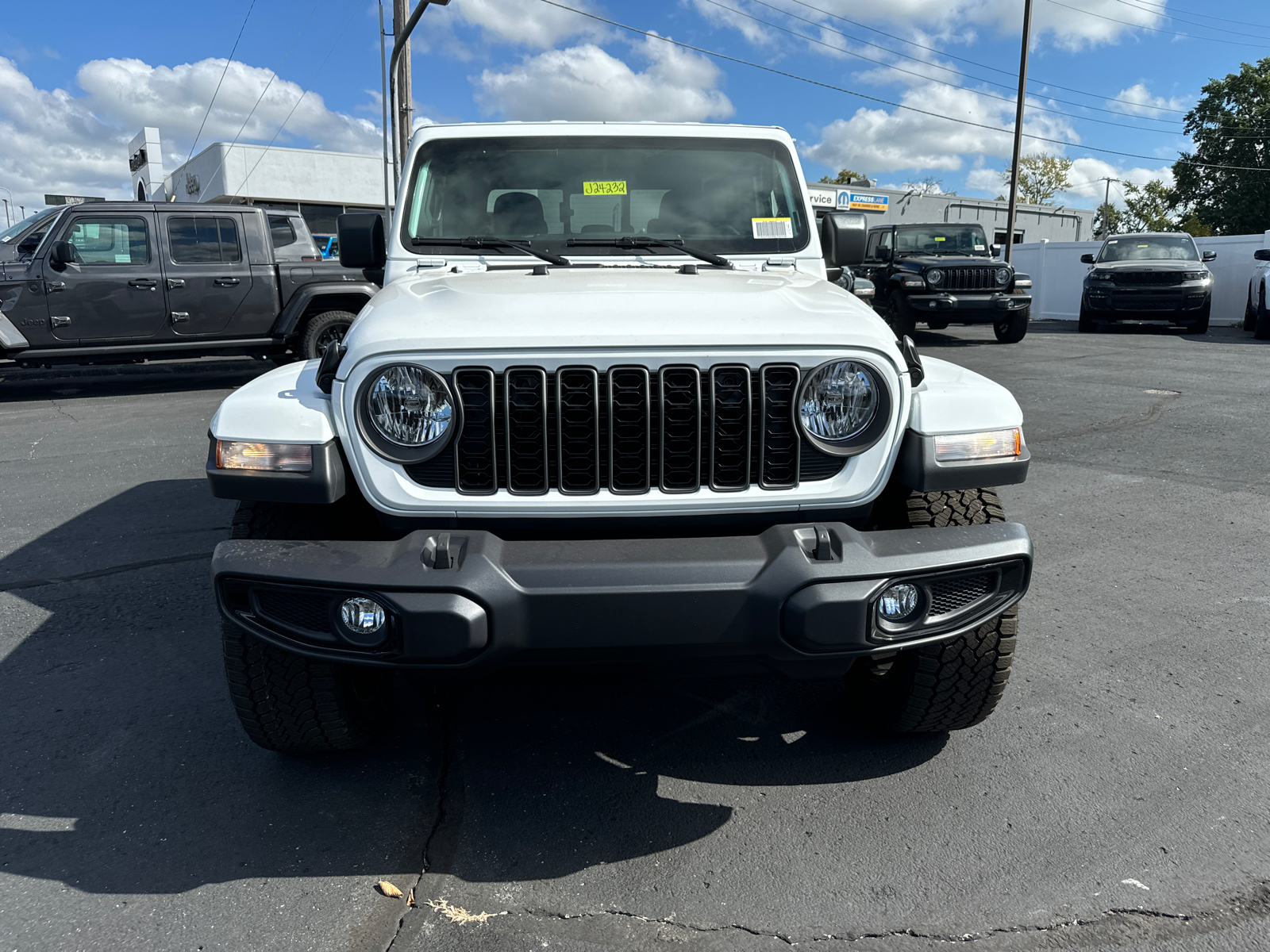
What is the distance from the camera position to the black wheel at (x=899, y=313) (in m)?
14.2

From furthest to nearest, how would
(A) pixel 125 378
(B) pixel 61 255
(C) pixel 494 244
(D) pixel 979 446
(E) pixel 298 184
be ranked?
(E) pixel 298 184
(A) pixel 125 378
(B) pixel 61 255
(C) pixel 494 244
(D) pixel 979 446

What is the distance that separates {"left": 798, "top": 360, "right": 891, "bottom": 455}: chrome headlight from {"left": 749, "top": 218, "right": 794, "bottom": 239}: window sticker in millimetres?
1416

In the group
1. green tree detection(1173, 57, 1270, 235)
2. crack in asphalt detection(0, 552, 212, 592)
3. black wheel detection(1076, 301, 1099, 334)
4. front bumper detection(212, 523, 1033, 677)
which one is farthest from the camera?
green tree detection(1173, 57, 1270, 235)

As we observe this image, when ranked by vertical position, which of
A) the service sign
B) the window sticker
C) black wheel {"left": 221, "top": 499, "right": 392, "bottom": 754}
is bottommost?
black wheel {"left": 221, "top": 499, "right": 392, "bottom": 754}

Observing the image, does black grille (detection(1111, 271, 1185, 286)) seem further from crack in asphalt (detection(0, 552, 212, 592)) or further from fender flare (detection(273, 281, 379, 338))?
crack in asphalt (detection(0, 552, 212, 592))

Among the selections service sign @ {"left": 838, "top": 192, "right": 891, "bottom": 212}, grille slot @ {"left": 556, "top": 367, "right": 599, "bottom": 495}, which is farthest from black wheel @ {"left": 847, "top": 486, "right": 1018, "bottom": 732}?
service sign @ {"left": 838, "top": 192, "right": 891, "bottom": 212}

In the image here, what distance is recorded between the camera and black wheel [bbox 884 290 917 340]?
1420 cm

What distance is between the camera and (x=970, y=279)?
14117mm

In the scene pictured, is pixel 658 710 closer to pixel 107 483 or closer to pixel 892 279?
pixel 107 483

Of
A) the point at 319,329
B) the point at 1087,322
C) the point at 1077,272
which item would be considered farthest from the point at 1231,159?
the point at 319,329

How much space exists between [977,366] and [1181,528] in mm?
7216

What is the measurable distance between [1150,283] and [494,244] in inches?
616

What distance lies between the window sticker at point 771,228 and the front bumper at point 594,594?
5.68ft

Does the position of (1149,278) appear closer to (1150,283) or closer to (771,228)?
(1150,283)
